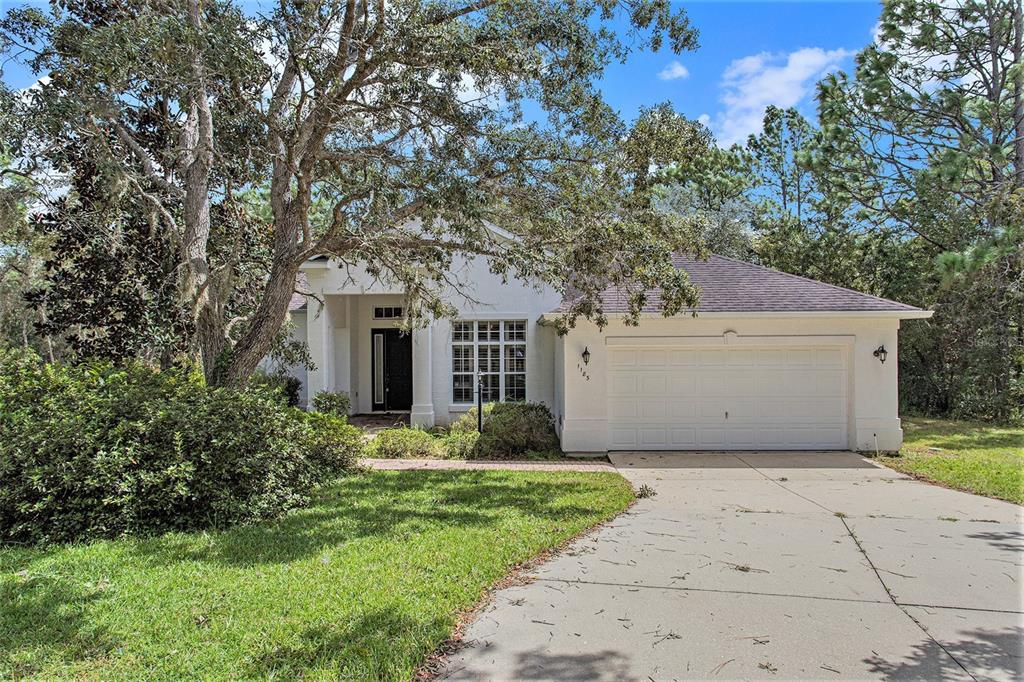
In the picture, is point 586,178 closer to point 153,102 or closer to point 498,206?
point 498,206

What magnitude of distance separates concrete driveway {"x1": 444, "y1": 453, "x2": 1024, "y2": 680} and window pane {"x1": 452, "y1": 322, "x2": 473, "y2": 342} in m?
7.73

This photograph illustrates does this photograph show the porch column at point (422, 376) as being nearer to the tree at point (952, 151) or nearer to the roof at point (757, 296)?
the roof at point (757, 296)

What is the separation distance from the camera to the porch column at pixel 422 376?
46.4 feet

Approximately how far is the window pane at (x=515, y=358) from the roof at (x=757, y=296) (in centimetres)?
251

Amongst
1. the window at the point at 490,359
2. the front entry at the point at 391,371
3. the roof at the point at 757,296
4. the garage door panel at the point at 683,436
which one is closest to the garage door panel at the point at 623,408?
the garage door panel at the point at 683,436

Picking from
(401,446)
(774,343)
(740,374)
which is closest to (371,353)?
(401,446)

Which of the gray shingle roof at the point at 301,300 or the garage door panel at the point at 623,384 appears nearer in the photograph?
the garage door panel at the point at 623,384

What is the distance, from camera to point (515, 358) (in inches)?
566

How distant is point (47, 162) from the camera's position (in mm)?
8156

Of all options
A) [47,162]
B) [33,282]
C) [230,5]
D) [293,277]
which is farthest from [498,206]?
[33,282]

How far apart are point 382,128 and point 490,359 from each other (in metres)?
7.17

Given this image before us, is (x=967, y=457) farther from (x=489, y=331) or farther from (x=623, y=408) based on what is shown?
(x=489, y=331)

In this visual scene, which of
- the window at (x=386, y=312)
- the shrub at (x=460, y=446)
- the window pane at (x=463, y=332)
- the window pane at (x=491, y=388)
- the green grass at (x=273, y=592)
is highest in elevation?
the window at (x=386, y=312)

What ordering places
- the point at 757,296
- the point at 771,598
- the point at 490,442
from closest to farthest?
the point at 771,598 → the point at 490,442 → the point at 757,296
